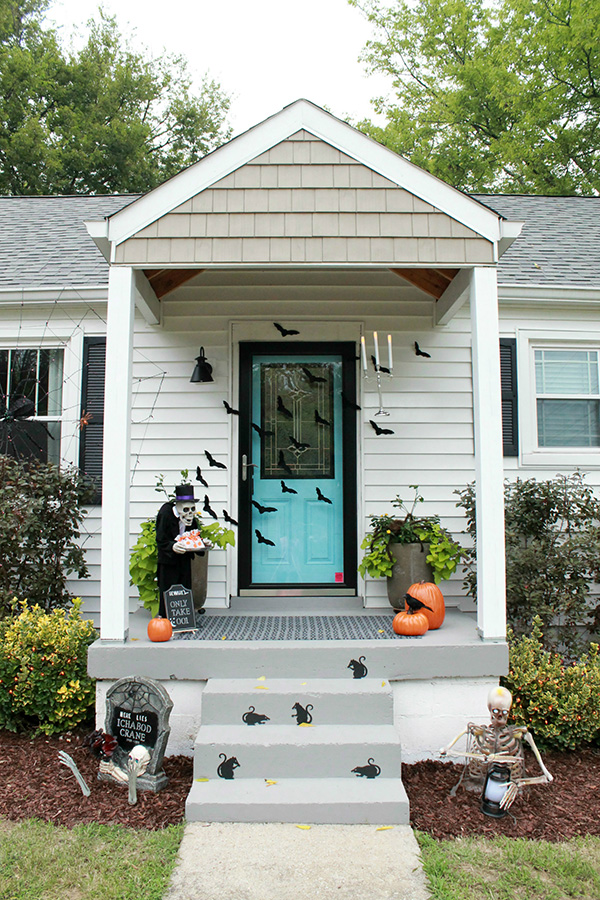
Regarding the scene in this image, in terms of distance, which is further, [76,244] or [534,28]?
[534,28]

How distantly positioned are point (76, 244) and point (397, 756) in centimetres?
567

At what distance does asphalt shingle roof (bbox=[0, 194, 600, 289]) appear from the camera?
5742mm

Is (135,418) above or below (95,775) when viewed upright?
above

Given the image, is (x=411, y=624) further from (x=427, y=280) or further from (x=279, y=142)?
(x=279, y=142)

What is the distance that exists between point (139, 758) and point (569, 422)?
169 inches

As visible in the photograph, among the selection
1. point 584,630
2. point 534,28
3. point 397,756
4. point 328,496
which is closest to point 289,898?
point 397,756

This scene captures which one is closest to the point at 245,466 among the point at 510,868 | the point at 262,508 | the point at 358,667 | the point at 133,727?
the point at 262,508

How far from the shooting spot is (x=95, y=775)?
141 inches

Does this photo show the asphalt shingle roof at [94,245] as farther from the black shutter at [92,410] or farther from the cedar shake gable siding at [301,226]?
the cedar shake gable siding at [301,226]

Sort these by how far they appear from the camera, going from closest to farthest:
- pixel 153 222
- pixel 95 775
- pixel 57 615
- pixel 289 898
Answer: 1. pixel 289 898
2. pixel 95 775
3. pixel 153 222
4. pixel 57 615

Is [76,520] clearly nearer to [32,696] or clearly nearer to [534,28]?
[32,696]

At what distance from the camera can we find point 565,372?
561cm

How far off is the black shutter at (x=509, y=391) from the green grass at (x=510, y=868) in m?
3.10

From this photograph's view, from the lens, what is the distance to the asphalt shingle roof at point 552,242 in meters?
5.73
